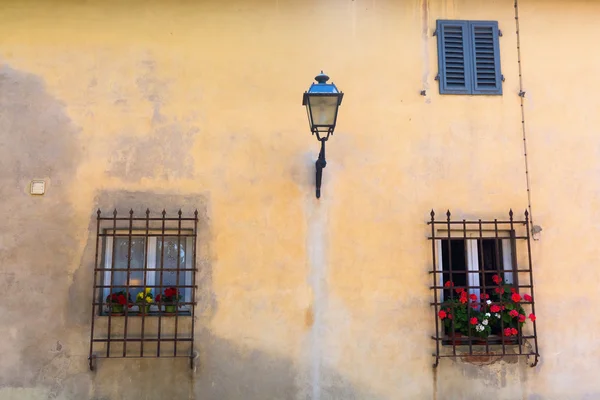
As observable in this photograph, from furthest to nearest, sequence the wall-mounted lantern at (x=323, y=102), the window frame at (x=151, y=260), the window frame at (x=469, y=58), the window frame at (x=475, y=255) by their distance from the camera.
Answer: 1. the window frame at (x=469, y=58)
2. the window frame at (x=475, y=255)
3. the window frame at (x=151, y=260)
4. the wall-mounted lantern at (x=323, y=102)

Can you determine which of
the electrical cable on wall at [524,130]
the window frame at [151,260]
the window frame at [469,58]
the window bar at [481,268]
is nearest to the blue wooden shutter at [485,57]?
the window frame at [469,58]

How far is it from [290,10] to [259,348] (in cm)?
367

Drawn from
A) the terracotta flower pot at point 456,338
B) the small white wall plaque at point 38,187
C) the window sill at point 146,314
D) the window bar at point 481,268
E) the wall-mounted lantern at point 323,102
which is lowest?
the terracotta flower pot at point 456,338

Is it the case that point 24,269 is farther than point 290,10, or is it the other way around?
point 290,10

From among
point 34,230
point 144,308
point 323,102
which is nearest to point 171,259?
point 144,308

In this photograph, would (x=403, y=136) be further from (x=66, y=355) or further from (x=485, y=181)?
(x=66, y=355)

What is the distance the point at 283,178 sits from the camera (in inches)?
228

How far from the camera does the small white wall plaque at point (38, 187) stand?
5637 mm

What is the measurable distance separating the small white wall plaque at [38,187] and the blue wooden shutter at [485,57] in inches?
185

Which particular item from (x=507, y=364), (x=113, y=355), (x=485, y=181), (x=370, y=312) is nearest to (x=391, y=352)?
(x=370, y=312)

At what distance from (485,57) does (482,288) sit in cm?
256

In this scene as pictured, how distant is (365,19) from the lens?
20.1 ft

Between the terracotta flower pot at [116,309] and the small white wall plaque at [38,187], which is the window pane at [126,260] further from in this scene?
the small white wall plaque at [38,187]

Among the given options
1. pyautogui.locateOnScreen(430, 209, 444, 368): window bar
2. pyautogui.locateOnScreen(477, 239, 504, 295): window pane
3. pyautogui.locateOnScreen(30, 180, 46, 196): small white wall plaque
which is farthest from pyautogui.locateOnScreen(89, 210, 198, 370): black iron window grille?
pyautogui.locateOnScreen(477, 239, 504, 295): window pane
